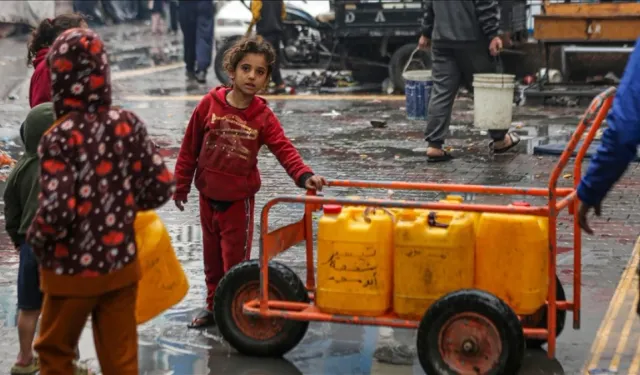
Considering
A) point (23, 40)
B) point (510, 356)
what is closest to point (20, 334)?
point (510, 356)

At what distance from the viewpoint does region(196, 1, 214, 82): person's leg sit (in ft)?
59.3

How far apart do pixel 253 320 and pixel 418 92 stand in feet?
22.7

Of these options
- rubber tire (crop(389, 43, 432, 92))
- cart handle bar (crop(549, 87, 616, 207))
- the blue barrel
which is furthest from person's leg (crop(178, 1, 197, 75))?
Answer: cart handle bar (crop(549, 87, 616, 207))

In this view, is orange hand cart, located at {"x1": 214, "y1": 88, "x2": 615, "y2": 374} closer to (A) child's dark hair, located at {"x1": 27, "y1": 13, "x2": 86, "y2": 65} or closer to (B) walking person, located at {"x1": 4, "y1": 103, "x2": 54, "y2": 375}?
(B) walking person, located at {"x1": 4, "y1": 103, "x2": 54, "y2": 375}

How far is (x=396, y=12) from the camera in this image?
652 inches

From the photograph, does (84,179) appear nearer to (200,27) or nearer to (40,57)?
(40,57)

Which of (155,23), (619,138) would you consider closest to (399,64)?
(619,138)

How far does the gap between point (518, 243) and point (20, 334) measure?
2.19 metres

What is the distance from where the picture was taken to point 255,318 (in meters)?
5.53

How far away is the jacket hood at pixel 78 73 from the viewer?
415cm

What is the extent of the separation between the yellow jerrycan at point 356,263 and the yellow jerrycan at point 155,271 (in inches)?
25.2

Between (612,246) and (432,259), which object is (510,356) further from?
(612,246)

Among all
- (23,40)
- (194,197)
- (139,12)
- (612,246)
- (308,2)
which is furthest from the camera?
(139,12)

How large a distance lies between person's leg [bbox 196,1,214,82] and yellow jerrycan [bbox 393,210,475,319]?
517 inches
